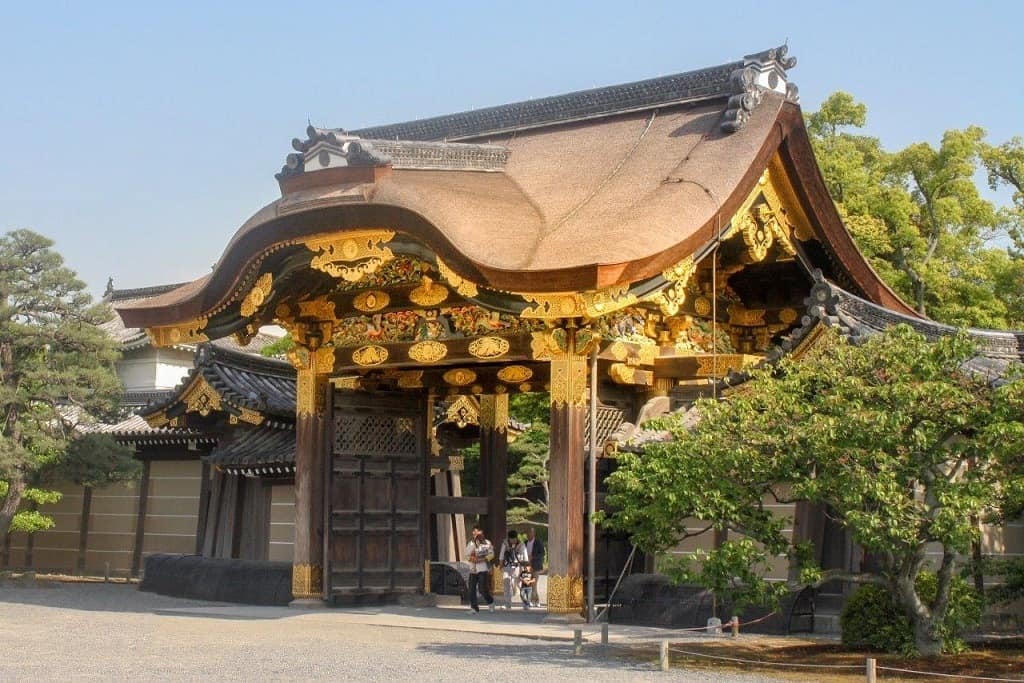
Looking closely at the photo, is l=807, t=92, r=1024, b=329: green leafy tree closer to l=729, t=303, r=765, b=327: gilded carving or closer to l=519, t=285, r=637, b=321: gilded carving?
l=729, t=303, r=765, b=327: gilded carving

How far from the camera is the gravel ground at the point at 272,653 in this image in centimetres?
1131

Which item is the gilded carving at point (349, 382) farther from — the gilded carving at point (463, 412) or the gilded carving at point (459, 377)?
the gilded carving at point (463, 412)

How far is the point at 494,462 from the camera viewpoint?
21.1m

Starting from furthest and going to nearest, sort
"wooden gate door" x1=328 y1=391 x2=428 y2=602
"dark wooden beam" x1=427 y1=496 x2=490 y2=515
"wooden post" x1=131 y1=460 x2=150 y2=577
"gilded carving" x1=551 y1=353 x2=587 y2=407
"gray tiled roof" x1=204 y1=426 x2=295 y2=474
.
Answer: "wooden post" x1=131 y1=460 x2=150 y2=577
"gray tiled roof" x1=204 y1=426 x2=295 y2=474
"dark wooden beam" x1=427 y1=496 x2=490 y2=515
"wooden gate door" x1=328 y1=391 x2=428 y2=602
"gilded carving" x1=551 y1=353 x2=587 y2=407

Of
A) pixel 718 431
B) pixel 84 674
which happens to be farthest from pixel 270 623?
pixel 718 431

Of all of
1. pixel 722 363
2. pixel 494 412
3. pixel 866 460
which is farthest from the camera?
pixel 494 412

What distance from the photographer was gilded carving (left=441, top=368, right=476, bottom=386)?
19.6m

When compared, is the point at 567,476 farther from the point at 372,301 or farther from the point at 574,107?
the point at 574,107

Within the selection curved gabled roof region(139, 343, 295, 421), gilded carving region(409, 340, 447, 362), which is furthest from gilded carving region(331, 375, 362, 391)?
curved gabled roof region(139, 343, 295, 421)

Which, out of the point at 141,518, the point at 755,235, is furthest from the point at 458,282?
the point at 141,518

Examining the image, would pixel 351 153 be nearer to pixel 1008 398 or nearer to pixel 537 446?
pixel 1008 398

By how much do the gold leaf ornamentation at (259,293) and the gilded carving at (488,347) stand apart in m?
2.76

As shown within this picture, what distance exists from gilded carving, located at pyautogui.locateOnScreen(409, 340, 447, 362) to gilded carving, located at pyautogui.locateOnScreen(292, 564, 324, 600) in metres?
3.35

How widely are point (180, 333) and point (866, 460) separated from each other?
10.7 meters
